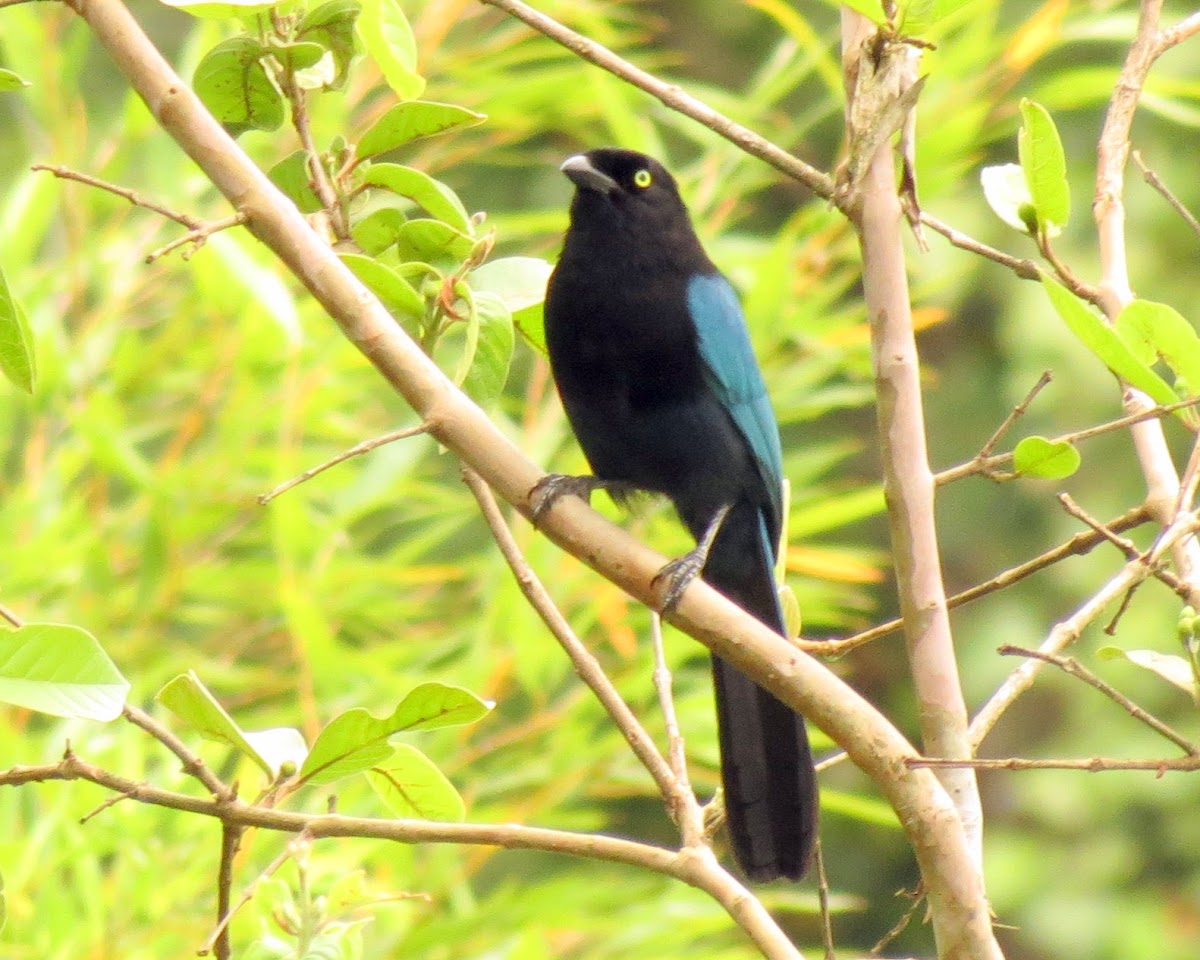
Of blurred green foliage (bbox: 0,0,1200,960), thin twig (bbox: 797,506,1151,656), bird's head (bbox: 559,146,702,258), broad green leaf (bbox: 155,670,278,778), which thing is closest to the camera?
broad green leaf (bbox: 155,670,278,778)

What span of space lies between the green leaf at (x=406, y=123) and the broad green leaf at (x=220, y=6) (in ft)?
0.68

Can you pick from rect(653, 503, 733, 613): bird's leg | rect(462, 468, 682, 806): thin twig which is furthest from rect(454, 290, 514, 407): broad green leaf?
rect(653, 503, 733, 613): bird's leg

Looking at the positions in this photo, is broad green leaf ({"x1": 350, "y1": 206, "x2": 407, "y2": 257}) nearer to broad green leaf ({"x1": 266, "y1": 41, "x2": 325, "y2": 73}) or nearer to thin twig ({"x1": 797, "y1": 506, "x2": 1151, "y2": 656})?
broad green leaf ({"x1": 266, "y1": 41, "x2": 325, "y2": 73})

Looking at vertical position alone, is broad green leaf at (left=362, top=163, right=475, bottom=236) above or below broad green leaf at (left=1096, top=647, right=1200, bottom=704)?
above

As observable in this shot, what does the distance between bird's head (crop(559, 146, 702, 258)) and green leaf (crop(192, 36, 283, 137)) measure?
3.65 feet

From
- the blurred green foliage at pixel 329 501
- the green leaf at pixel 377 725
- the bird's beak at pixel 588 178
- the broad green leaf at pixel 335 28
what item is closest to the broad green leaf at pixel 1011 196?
the broad green leaf at pixel 335 28

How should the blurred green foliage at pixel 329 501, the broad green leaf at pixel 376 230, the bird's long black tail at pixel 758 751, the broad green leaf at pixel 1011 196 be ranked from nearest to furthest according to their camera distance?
the broad green leaf at pixel 1011 196
the broad green leaf at pixel 376 230
the bird's long black tail at pixel 758 751
the blurred green foliage at pixel 329 501

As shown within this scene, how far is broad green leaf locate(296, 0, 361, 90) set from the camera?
69.6 inches

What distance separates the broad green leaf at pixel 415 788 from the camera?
5.60 ft

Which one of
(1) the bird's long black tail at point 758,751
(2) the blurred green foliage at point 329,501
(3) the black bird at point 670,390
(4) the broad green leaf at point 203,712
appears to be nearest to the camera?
(4) the broad green leaf at point 203,712

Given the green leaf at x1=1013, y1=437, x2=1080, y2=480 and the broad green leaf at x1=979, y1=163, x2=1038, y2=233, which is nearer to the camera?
the green leaf at x1=1013, y1=437, x2=1080, y2=480

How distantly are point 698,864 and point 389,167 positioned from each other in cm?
79

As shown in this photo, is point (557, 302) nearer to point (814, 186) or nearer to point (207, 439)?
point (814, 186)

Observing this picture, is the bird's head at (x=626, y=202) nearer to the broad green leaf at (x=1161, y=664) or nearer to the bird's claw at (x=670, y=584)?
the bird's claw at (x=670, y=584)
